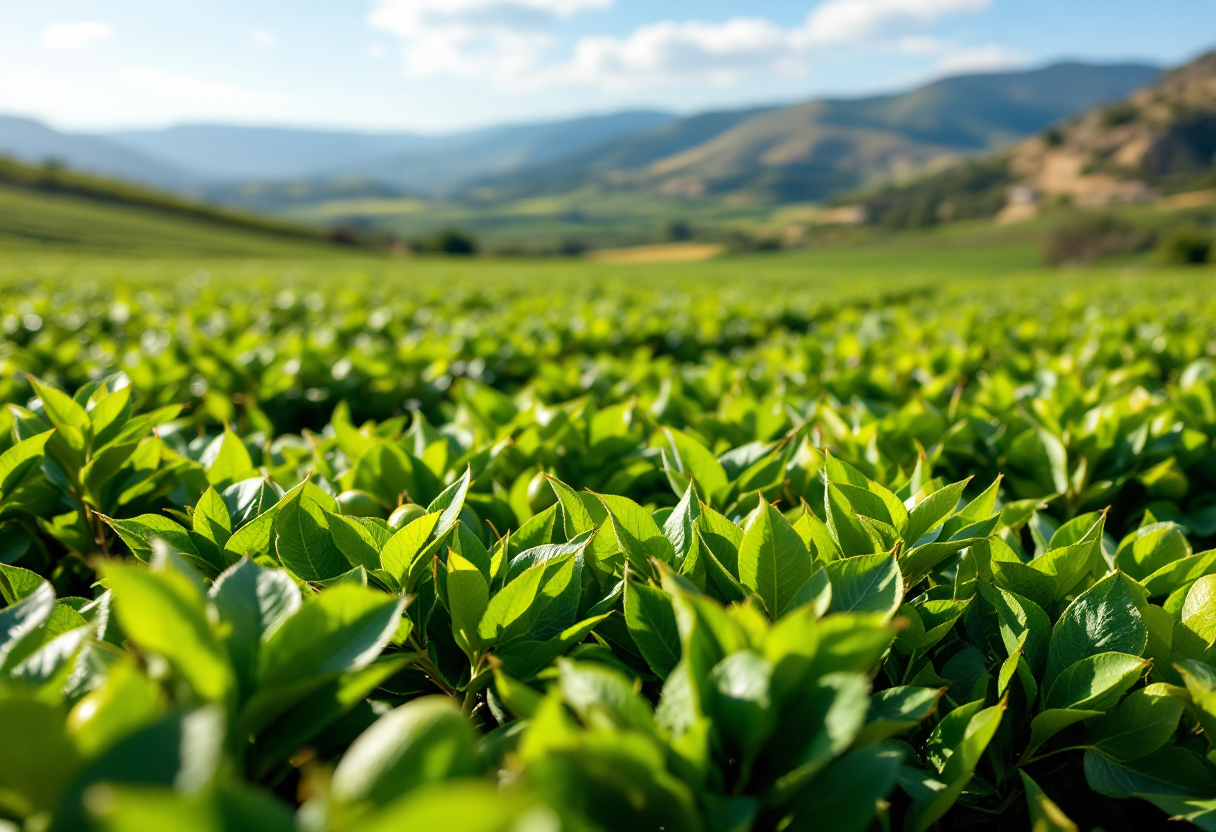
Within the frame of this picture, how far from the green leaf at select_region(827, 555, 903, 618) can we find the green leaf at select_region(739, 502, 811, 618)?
0.06 meters

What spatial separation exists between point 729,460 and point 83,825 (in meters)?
1.69

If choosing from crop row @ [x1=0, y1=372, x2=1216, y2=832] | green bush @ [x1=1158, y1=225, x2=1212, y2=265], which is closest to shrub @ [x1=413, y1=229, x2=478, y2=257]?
green bush @ [x1=1158, y1=225, x2=1212, y2=265]

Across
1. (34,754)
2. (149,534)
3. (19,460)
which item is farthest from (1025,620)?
(19,460)

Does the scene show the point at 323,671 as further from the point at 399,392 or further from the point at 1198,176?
the point at 1198,176

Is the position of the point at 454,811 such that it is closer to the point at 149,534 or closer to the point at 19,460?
the point at 149,534

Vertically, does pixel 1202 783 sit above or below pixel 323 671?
below

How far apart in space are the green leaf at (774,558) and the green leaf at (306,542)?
805 millimetres

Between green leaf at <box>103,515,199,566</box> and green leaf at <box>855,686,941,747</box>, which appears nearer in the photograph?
green leaf at <box>855,686,941,747</box>

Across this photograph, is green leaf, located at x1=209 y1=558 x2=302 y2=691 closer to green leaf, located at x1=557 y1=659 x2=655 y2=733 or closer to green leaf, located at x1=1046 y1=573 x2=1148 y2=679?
green leaf, located at x1=557 y1=659 x2=655 y2=733

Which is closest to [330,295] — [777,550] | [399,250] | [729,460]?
[729,460]

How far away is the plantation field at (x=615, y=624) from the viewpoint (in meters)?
0.75

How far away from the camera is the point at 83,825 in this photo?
68 cm

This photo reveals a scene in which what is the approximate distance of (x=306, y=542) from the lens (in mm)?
1401

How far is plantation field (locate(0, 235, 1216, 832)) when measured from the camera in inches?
29.6
